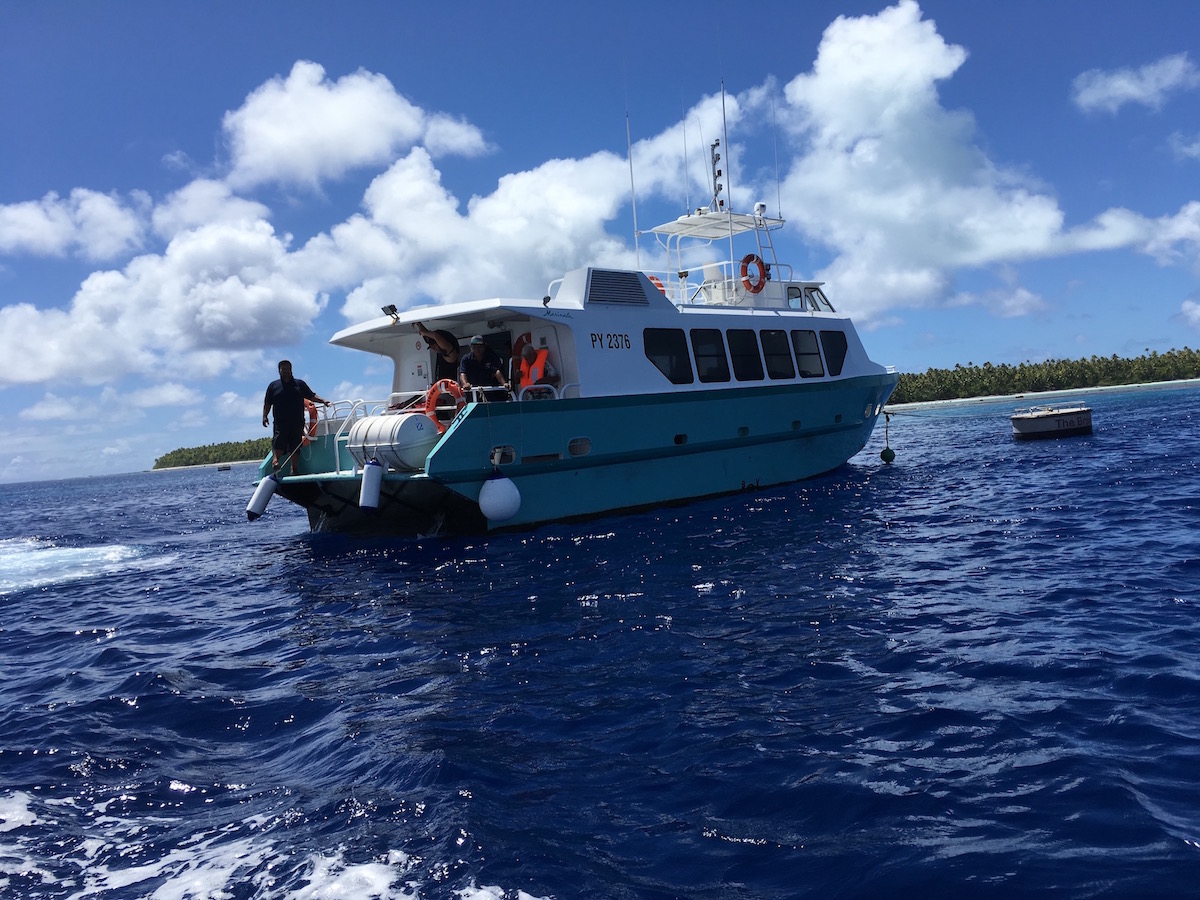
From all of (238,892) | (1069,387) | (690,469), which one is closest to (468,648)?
(238,892)

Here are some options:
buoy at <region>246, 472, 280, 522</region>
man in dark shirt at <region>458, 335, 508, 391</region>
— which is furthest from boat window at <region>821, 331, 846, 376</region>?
buoy at <region>246, 472, 280, 522</region>

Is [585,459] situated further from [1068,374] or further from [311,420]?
[1068,374]

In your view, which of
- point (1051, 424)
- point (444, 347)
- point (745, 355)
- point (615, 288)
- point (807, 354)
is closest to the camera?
point (444, 347)

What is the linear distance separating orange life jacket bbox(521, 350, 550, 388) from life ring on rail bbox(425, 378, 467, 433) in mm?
1045

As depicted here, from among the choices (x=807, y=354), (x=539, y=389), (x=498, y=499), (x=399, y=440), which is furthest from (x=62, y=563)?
(x=807, y=354)

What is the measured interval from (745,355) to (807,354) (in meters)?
2.00

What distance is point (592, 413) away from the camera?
40.8ft

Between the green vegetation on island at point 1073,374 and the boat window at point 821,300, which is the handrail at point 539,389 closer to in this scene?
the boat window at point 821,300

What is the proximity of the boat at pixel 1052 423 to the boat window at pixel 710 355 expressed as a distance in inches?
550

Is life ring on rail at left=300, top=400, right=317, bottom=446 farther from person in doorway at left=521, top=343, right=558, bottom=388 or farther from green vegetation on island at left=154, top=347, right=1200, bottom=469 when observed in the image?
green vegetation on island at left=154, top=347, right=1200, bottom=469

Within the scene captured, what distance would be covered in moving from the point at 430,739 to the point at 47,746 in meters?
2.44

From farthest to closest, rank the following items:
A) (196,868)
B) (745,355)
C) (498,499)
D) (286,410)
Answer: (745,355) → (286,410) → (498,499) → (196,868)

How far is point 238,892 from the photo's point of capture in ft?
10.3

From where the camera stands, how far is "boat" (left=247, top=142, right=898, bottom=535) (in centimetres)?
1131
